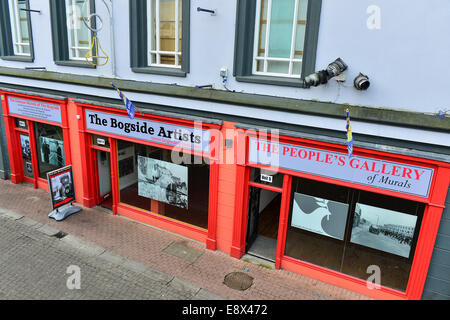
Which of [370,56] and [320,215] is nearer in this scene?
[370,56]

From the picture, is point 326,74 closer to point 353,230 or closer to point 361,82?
point 361,82

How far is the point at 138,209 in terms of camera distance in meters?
10.6

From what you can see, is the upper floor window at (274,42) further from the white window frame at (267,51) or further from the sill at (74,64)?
the sill at (74,64)

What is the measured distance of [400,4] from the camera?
5949 mm

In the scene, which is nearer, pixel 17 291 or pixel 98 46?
pixel 17 291

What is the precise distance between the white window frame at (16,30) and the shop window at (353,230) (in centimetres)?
1062

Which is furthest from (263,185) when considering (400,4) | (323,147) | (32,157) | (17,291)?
(32,157)

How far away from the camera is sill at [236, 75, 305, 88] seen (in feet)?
23.3

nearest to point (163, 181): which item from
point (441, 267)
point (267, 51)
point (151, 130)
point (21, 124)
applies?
point (151, 130)

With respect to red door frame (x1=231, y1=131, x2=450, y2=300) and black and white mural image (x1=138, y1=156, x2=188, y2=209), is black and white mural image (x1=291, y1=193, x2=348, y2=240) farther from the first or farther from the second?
black and white mural image (x1=138, y1=156, x2=188, y2=209)

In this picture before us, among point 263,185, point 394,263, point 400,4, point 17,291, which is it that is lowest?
point 17,291

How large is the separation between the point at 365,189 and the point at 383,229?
1039 mm

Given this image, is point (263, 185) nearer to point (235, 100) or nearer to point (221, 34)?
point (235, 100)

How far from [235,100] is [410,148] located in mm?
3691
